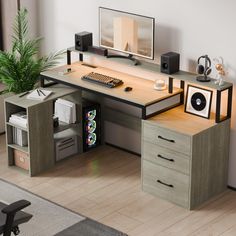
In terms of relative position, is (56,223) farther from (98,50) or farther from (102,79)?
(98,50)

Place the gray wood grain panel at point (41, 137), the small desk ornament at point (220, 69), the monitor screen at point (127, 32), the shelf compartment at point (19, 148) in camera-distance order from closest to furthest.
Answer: the small desk ornament at point (220, 69) → the monitor screen at point (127, 32) → the gray wood grain panel at point (41, 137) → the shelf compartment at point (19, 148)

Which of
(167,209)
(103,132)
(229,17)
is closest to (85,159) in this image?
(103,132)

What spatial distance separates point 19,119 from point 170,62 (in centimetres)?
146

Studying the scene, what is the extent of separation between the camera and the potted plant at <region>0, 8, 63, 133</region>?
6.54m

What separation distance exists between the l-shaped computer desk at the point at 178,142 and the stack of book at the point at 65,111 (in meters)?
0.47

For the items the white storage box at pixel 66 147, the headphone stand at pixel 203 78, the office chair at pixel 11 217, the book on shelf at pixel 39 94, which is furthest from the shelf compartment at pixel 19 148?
Result: the headphone stand at pixel 203 78

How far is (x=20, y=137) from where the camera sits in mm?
6285

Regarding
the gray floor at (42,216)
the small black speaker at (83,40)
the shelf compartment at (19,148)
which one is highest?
the small black speaker at (83,40)

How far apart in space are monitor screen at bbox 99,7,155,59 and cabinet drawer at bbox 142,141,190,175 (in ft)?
2.65

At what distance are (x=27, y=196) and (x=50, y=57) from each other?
1731 millimetres

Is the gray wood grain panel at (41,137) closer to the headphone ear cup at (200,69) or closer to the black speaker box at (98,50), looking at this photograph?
the black speaker box at (98,50)

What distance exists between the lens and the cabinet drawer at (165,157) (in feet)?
18.2

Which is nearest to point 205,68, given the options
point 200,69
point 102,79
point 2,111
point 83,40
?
point 200,69

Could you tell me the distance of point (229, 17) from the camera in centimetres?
554
